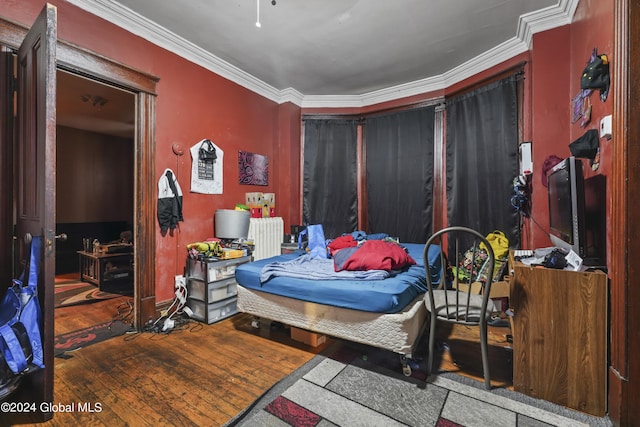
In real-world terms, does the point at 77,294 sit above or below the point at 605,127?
below

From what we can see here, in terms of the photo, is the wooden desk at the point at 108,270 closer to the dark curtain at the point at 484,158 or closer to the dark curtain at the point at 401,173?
the dark curtain at the point at 401,173

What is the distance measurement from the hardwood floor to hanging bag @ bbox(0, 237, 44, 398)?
31 centimetres

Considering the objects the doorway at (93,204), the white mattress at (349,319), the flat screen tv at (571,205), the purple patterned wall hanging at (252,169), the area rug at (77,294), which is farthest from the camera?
the purple patterned wall hanging at (252,169)

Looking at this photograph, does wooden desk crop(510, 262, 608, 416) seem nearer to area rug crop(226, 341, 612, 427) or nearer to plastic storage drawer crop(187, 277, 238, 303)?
area rug crop(226, 341, 612, 427)

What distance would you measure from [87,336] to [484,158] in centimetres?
448

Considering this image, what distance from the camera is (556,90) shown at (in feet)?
8.64

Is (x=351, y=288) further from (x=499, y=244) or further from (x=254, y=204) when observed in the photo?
(x=254, y=204)

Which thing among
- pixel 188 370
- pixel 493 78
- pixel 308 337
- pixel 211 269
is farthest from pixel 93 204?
pixel 493 78

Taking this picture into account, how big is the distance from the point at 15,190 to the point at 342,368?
259cm

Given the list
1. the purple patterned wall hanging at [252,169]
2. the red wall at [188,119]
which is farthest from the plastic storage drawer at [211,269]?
the purple patterned wall hanging at [252,169]

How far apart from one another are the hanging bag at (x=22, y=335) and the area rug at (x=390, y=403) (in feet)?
3.68

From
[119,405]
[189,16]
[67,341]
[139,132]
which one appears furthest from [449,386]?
[189,16]

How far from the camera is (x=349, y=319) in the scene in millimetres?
1995

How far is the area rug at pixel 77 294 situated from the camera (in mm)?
3484
